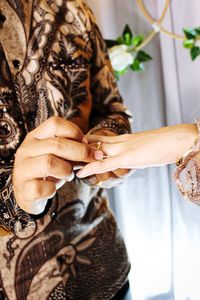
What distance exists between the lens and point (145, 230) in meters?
1.35

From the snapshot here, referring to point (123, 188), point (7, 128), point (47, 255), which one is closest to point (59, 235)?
point (47, 255)

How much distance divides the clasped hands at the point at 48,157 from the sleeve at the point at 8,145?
0.05m

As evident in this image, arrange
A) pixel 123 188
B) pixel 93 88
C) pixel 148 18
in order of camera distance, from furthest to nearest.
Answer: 1. pixel 123 188
2. pixel 148 18
3. pixel 93 88

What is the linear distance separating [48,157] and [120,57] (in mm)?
701

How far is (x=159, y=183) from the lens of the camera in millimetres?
1316

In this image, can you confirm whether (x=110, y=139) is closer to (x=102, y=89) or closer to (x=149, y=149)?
(x=149, y=149)

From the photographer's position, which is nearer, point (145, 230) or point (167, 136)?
point (167, 136)

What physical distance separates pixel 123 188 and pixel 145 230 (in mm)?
169

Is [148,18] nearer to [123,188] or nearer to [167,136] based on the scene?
[123,188]

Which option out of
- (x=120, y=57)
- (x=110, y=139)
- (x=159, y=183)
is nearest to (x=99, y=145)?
(x=110, y=139)

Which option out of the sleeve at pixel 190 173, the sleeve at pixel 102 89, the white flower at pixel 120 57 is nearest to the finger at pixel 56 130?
the sleeve at pixel 190 173

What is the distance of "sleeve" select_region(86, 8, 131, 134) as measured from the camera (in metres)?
0.70

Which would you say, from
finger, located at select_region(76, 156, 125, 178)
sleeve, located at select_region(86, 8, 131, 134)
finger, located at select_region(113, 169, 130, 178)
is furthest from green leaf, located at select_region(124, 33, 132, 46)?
finger, located at select_region(76, 156, 125, 178)

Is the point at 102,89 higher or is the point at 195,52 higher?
the point at 195,52
